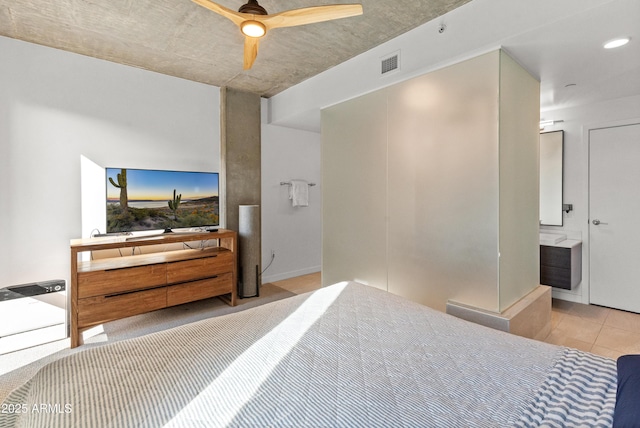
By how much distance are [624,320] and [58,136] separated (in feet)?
19.0

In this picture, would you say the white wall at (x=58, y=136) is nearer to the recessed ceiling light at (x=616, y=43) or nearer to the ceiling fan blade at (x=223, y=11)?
the ceiling fan blade at (x=223, y=11)

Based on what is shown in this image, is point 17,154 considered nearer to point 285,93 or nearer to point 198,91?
point 198,91

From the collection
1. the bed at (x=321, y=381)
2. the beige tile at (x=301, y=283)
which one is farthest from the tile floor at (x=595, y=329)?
the beige tile at (x=301, y=283)

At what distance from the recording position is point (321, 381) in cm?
96

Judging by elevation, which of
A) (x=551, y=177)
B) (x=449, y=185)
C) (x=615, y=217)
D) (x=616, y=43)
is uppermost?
(x=616, y=43)

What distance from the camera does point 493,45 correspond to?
2.13 metres

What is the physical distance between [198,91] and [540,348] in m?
4.07

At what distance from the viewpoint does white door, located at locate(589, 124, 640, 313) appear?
123 inches

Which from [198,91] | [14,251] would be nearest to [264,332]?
[14,251]

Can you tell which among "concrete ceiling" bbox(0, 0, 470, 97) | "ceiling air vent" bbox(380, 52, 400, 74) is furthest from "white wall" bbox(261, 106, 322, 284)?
"ceiling air vent" bbox(380, 52, 400, 74)

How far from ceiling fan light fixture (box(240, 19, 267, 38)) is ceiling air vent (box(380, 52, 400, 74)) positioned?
1.30m

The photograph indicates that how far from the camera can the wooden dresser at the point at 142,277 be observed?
2553mm

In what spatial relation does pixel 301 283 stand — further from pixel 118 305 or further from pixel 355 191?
pixel 118 305

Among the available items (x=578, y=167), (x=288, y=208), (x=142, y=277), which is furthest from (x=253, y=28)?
(x=578, y=167)
